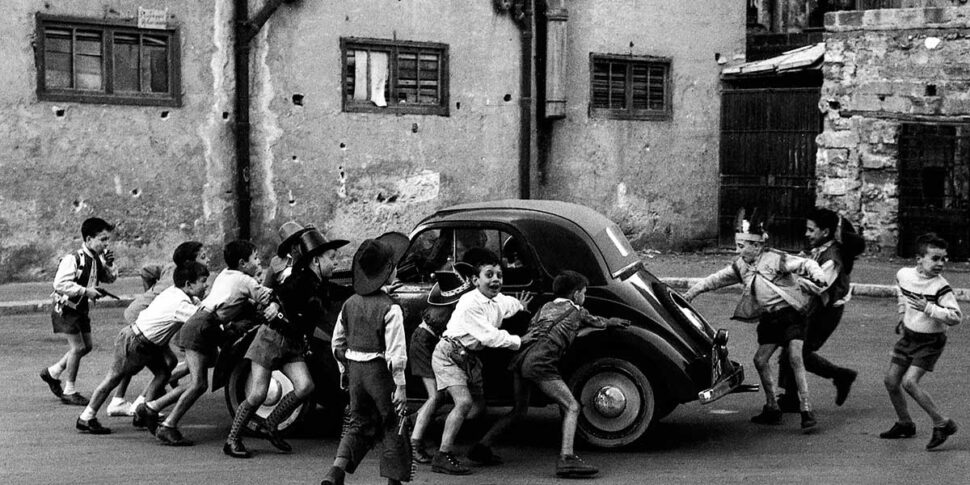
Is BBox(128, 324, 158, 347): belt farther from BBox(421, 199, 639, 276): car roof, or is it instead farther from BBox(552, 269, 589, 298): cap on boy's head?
BBox(552, 269, 589, 298): cap on boy's head

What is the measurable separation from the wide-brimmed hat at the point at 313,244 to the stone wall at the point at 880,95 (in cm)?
1493

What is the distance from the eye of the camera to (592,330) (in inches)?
352

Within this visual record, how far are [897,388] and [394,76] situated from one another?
13029 millimetres

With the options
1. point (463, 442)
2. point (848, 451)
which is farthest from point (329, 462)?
point (848, 451)

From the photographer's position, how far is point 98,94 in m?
18.6

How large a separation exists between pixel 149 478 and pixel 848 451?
13.7ft

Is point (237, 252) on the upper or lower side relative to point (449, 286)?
upper

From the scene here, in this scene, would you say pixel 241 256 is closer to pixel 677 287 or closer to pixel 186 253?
pixel 186 253

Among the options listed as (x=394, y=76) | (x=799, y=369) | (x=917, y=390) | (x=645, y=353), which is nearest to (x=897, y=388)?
(x=917, y=390)

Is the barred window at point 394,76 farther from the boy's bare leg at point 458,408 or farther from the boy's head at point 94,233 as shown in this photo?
the boy's bare leg at point 458,408

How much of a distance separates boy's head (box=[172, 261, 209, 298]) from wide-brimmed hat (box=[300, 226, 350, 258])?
2.99ft

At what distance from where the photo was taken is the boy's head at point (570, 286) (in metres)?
8.66

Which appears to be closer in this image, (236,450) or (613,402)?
(236,450)

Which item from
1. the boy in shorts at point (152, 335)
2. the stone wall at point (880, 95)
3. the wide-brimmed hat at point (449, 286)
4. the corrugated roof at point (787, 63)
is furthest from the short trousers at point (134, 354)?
the corrugated roof at point (787, 63)
